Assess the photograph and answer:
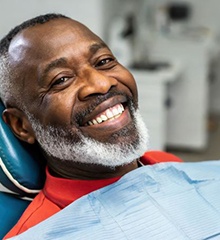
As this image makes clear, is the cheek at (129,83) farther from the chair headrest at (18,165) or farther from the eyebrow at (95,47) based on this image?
the chair headrest at (18,165)

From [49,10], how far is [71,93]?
165 cm

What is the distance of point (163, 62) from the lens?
3.29 m

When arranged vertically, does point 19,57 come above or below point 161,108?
above

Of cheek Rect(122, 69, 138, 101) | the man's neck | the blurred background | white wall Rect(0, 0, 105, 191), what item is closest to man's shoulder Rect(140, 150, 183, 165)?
the man's neck

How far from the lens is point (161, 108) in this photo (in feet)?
10.0

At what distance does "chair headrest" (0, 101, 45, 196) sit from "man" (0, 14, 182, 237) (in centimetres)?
4

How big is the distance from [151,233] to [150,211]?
0.06m

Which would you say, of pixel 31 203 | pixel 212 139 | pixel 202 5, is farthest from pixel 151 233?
pixel 202 5

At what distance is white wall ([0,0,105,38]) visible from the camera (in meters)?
2.50

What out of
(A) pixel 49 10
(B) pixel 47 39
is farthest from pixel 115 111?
(A) pixel 49 10

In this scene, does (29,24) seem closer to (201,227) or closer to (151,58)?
A: (201,227)

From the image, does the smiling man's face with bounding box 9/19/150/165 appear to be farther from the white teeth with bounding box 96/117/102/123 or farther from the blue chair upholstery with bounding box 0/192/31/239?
the blue chair upholstery with bounding box 0/192/31/239

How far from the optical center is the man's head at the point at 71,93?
1.15m

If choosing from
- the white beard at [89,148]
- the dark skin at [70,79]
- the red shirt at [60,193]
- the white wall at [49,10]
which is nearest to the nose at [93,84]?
the dark skin at [70,79]
